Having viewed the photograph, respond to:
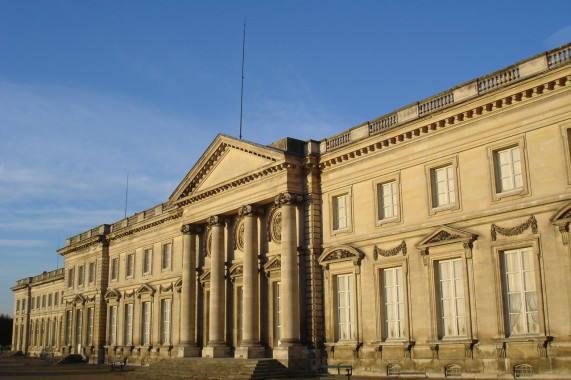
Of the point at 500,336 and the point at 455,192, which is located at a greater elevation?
the point at 455,192

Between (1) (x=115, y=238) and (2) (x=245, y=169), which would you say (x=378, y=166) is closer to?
(2) (x=245, y=169)

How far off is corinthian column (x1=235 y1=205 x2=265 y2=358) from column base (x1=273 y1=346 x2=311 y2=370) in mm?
2195

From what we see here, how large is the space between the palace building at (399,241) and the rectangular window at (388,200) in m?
0.06

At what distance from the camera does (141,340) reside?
141ft

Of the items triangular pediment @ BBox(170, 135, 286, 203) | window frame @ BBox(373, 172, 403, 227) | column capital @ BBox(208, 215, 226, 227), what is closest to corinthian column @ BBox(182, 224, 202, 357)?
triangular pediment @ BBox(170, 135, 286, 203)

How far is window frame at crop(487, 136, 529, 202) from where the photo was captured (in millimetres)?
21328

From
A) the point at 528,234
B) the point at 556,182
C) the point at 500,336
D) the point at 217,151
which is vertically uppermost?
the point at 217,151

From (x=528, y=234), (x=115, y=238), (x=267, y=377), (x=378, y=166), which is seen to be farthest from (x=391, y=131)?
(x=115, y=238)

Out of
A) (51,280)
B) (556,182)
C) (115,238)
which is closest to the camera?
(556,182)

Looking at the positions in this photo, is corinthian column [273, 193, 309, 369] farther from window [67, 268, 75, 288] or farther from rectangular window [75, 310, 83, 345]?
window [67, 268, 75, 288]

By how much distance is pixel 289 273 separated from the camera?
93.8ft

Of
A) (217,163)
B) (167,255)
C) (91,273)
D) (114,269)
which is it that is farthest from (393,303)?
(91,273)

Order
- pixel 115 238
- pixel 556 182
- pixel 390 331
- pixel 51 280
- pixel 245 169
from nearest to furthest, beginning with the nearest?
pixel 556 182 < pixel 390 331 < pixel 245 169 < pixel 115 238 < pixel 51 280

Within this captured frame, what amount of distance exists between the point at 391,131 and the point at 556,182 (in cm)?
744
